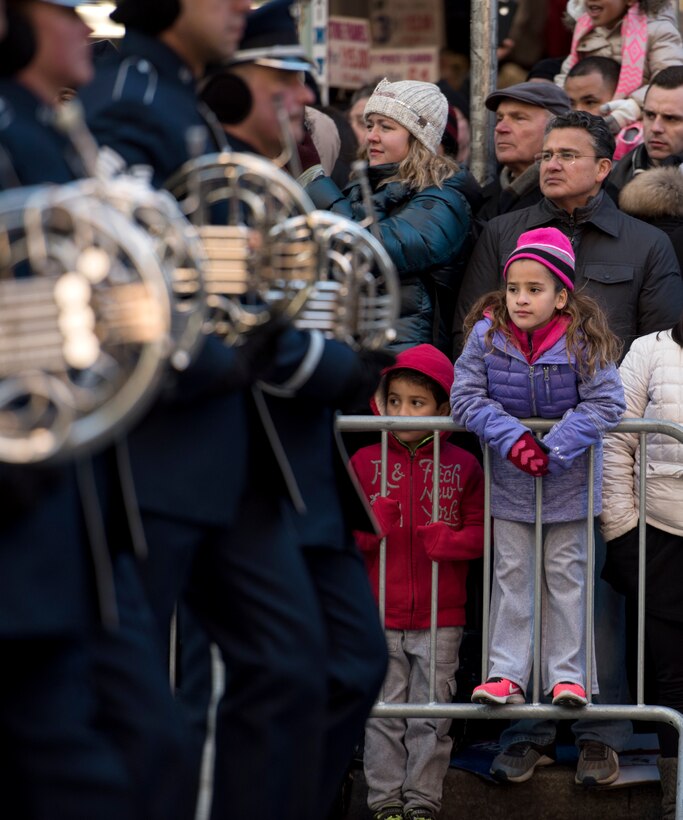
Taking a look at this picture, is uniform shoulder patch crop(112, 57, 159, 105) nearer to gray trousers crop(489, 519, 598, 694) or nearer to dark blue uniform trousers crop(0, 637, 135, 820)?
dark blue uniform trousers crop(0, 637, 135, 820)

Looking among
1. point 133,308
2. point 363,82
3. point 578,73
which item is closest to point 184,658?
point 133,308

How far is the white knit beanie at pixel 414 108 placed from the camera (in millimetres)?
6434

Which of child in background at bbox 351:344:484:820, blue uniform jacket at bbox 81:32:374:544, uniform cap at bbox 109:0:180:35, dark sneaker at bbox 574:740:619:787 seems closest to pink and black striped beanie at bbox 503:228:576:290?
child in background at bbox 351:344:484:820

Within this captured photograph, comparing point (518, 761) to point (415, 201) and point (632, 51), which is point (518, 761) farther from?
point (632, 51)

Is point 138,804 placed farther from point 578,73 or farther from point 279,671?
point 578,73

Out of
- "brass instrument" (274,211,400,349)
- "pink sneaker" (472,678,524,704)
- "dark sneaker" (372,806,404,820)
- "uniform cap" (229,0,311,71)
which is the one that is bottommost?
"dark sneaker" (372,806,404,820)

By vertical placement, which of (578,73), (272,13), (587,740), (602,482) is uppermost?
(272,13)

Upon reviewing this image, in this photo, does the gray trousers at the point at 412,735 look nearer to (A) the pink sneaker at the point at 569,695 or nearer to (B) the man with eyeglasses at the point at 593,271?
(B) the man with eyeglasses at the point at 593,271

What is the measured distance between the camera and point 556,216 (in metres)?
6.49

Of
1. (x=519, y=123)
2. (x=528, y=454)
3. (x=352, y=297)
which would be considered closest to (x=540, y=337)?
(x=528, y=454)

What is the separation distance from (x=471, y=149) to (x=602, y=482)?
198 cm

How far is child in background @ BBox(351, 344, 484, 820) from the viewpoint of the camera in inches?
231

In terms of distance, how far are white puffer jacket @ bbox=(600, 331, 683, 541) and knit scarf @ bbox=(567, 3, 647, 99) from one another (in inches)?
85.5

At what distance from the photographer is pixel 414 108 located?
6453 mm
